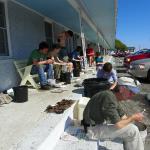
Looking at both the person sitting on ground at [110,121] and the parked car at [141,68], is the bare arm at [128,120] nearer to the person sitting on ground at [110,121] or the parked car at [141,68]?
the person sitting on ground at [110,121]

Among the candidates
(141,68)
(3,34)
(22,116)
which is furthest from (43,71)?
A: (141,68)

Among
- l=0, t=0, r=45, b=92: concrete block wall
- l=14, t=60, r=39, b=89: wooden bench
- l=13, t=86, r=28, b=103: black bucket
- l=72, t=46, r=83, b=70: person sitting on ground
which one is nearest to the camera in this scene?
l=13, t=86, r=28, b=103: black bucket

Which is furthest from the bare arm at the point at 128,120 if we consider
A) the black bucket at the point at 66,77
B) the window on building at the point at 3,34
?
the black bucket at the point at 66,77

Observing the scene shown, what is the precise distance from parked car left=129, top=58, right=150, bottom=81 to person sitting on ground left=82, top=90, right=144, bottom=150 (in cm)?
870

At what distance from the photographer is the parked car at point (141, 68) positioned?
1299 centimetres

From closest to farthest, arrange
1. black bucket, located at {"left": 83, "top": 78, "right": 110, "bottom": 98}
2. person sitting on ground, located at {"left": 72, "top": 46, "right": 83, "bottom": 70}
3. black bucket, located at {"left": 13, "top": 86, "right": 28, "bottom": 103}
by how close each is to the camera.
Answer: black bucket, located at {"left": 13, "top": 86, "right": 28, "bottom": 103}
black bucket, located at {"left": 83, "top": 78, "right": 110, "bottom": 98}
person sitting on ground, located at {"left": 72, "top": 46, "right": 83, "bottom": 70}

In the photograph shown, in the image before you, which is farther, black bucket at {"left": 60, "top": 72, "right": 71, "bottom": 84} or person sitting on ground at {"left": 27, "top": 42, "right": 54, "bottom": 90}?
black bucket at {"left": 60, "top": 72, "right": 71, "bottom": 84}

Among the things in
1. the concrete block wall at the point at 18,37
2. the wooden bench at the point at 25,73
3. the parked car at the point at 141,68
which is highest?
the concrete block wall at the point at 18,37

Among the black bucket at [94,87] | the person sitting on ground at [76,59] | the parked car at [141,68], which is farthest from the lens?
the parked car at [141,68]

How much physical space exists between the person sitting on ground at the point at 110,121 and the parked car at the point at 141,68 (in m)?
8.70

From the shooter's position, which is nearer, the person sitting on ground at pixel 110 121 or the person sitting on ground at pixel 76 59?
the person sitting on ground at pixel 110 121

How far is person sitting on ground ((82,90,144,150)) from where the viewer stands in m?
4.28

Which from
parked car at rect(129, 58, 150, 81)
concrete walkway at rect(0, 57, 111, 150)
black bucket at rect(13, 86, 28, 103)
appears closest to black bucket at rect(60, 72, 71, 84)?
concrete walkway at rect(0, 57, 111, 150)

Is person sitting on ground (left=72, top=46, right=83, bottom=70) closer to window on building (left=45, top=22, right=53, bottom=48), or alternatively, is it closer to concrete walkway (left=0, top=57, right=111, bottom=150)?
window on building (left=45, top=22, right=53, bottom=48)
